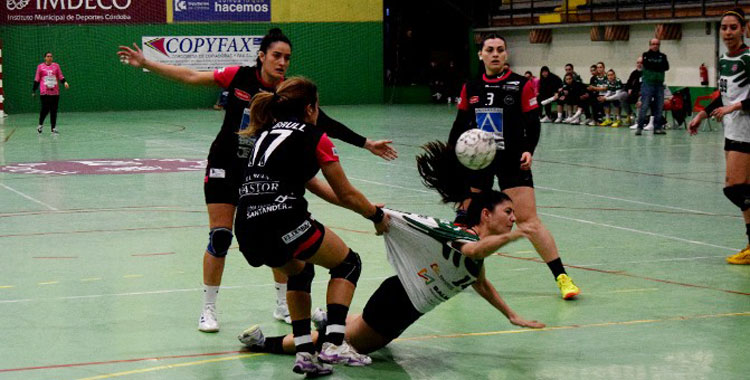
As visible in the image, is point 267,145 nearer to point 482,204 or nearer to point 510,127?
point 482,204

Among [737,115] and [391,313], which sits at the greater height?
[737,115]

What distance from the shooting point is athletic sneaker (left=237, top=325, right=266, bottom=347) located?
662 cm

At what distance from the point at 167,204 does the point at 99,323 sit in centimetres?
657

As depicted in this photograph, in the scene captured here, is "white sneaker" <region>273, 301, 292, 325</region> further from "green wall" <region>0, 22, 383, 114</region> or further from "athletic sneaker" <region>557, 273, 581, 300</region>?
"green wall" <region>0, 22, 383, 114</region>

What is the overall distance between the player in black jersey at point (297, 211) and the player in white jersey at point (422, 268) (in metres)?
0.17

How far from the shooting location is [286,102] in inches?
246

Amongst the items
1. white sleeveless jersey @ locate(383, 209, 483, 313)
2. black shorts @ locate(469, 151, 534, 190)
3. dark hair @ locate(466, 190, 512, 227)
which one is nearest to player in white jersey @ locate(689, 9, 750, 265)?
black shorts @ locate(469, 151, 534, 190)

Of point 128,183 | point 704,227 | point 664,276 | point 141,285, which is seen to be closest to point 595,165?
point 704,227

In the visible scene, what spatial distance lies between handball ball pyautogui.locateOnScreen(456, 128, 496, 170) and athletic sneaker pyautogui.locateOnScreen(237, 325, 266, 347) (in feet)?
8.27

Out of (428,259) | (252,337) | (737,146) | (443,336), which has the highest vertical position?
(737,146)

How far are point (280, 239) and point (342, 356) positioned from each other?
2.80ft

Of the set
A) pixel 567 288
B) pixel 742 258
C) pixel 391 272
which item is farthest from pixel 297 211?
pixel 742 258

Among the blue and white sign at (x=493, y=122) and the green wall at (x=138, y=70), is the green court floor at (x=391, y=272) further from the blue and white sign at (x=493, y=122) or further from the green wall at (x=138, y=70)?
the green wall at (x=138, y=70)

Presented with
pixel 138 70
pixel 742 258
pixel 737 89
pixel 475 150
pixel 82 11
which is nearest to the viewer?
pixel 475 150
